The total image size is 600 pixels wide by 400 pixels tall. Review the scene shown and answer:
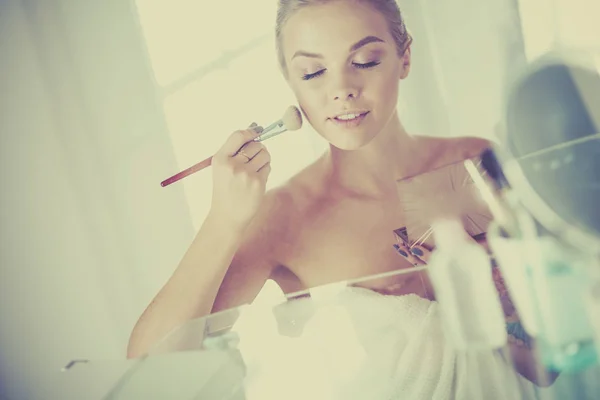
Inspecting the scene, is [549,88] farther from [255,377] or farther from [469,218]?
[255,377]

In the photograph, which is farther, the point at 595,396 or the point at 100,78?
the point at 100,78

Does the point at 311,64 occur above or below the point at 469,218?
above

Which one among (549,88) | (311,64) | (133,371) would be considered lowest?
(133,371)

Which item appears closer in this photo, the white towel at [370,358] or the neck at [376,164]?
the white towel at [370,358]

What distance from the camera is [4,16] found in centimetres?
62

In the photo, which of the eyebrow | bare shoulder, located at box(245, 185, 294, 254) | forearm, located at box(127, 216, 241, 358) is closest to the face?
the eyebrow

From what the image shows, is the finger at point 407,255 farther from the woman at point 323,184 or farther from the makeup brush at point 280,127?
the makeup brush at point 280,127

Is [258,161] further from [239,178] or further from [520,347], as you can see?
[520,347]

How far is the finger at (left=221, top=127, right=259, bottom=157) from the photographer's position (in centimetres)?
61

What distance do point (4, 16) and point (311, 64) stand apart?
1.40 feet

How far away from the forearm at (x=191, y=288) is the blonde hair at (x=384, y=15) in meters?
0.25

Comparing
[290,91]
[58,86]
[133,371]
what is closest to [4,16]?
[58,86]

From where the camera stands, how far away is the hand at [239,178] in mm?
609

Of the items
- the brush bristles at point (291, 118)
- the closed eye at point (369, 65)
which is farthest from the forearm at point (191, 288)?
the closed eye at point (369, 65)
